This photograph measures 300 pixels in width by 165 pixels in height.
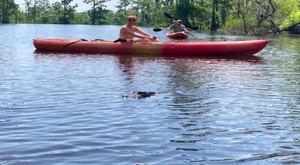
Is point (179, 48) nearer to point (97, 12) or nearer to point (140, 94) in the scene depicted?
point (140, 94)

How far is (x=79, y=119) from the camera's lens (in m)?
7.73

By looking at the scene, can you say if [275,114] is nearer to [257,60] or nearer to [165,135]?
[165,135]

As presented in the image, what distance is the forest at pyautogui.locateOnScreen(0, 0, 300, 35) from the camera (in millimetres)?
49906

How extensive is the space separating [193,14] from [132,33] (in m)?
50.6

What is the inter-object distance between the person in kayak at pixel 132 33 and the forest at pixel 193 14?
30.2 ft

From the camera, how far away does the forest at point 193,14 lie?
49.9 m

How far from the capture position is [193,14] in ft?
224

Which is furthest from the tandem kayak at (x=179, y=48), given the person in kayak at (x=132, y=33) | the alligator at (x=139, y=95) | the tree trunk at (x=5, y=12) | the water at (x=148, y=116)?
the tree trunk at (x=5, y=12)

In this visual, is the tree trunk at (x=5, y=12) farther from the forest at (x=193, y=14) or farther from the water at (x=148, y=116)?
the water at (x=148, y=116)

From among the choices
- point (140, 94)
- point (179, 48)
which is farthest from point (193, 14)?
point (140, 94)

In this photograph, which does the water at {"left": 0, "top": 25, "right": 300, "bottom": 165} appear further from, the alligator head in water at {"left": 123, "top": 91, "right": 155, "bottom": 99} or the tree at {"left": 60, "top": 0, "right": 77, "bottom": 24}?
the tree at {"left": 60, "top": 0, "right": 77, "bottom": 24}

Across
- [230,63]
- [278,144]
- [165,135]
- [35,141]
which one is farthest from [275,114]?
[230,63]

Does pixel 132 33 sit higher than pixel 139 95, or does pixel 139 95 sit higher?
pixel 132 33

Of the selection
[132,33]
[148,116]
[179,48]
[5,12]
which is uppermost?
[5,12]
